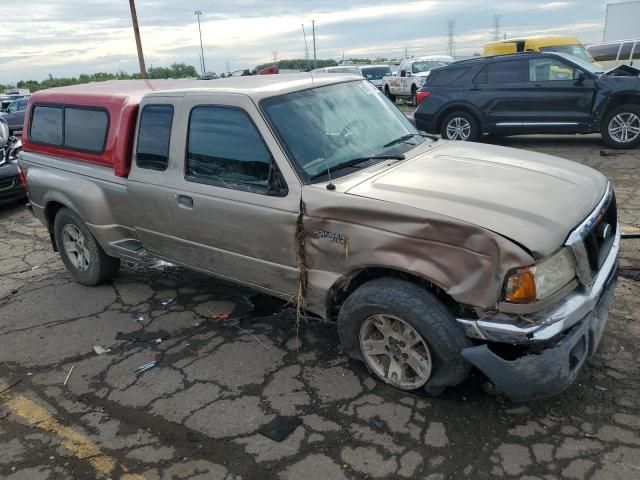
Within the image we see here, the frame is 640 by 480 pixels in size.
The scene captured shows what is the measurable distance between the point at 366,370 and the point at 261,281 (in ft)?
3.03

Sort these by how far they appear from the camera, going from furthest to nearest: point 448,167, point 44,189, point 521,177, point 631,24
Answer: point 631,24 < point 44,189 < point 448,167 < point 521,177

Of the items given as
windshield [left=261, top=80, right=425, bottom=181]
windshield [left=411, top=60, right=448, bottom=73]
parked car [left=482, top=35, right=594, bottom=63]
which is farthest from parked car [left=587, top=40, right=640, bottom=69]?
windshield [left=261, top=80, right=425, bottom=181]

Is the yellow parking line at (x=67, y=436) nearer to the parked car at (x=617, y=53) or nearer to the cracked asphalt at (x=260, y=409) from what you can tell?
the cracked asphalt at (x=260, y=409)

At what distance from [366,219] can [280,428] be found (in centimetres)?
127

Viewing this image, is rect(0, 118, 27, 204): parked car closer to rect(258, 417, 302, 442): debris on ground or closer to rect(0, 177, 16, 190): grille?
rect(0, 177, 16, 190): grille

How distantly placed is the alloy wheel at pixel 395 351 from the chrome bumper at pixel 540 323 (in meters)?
0.35

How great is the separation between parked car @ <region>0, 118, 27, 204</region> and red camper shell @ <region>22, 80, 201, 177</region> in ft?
11.9

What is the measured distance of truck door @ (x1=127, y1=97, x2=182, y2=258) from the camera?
12.9ft

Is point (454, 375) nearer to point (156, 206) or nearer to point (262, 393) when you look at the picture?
point (262, 393)

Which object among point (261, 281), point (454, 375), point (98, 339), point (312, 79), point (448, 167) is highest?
point (312, 79)

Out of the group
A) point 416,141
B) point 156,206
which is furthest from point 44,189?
point 416,141

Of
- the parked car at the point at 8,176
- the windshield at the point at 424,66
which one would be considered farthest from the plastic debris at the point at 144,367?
the windshield at the point at 424,66

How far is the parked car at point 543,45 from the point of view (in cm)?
1348

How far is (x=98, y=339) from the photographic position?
4180 millimetres
